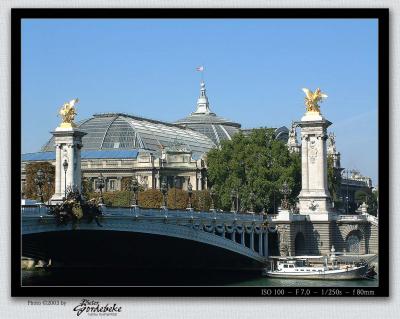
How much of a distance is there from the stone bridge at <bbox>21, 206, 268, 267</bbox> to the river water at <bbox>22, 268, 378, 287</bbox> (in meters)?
0.71

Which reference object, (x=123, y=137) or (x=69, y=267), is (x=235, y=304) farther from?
(x=123, y=137)

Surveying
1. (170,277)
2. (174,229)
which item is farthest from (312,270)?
(174,229)

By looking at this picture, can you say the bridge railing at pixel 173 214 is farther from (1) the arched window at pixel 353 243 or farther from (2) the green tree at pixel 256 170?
(2) the green tree at pixel 256 170

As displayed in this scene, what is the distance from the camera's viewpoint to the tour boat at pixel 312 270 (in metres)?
45.8

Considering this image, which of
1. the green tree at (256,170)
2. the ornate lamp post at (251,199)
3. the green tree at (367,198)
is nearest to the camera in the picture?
the ornate lamp post at (251,199)

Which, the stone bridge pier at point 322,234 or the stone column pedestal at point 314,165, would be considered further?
the stone column pedestal at point 314,165

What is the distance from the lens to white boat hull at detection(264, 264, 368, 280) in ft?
149

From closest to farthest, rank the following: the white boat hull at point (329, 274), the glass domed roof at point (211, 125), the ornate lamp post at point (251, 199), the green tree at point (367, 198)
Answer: the white boat hull at point (329, 274) → the ornate lamp post at point (251, 199) → the green tree at point (367, 198) → the glass domed roof at point (211, 125)

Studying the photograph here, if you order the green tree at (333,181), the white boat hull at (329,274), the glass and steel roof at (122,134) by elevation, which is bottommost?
the white boat hull at (329,274)

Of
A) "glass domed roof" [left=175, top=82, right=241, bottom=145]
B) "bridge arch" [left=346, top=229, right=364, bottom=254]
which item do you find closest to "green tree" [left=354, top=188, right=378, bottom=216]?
"glass domed roof" [left=175, top=82, right=241, bottom=145]

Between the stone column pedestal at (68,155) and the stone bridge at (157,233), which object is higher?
the stone column pedestal at (68,155)

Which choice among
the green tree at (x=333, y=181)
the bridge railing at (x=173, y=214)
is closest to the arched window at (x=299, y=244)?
the bridge railing at (x=173, y=214)

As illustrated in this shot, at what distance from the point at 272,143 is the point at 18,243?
38.8 meters
